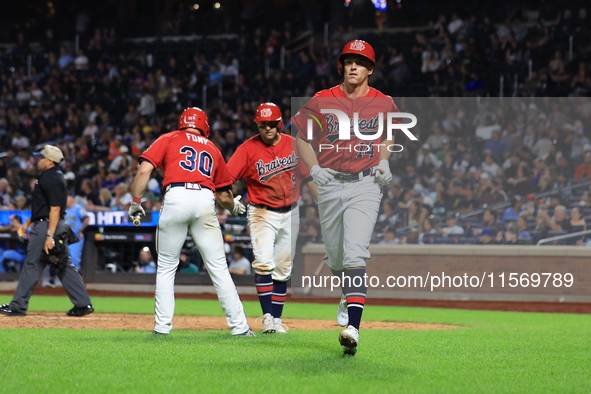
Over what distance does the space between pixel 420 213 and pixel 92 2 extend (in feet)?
59.5

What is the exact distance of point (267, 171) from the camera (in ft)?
25.5

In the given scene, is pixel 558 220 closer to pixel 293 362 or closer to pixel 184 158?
pixel 184 158

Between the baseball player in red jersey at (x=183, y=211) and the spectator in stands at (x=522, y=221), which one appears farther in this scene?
the spectator in stands at (x=522, y=221)

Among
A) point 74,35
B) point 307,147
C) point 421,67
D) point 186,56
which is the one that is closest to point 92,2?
point 74,35

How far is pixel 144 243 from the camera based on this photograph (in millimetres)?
15844

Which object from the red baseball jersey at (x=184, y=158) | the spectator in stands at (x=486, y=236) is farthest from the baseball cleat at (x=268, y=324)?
the spectator in stands at (x=486, y=236)

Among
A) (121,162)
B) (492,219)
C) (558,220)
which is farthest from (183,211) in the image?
(121,162)

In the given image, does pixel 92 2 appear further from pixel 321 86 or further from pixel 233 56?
pixel 321 86

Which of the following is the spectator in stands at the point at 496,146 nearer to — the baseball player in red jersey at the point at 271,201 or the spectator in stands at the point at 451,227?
the spectator in stands at the point at 451,227

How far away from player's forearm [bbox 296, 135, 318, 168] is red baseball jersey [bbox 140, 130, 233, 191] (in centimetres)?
88

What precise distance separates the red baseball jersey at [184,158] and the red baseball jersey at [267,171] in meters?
0.76

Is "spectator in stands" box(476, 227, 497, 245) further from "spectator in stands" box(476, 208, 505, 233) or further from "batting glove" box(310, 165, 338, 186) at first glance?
"batting glove" box(310, 165, 338, 186)

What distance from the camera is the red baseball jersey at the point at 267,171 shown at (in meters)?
7.75

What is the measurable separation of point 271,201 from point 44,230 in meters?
2.96
